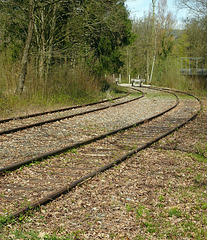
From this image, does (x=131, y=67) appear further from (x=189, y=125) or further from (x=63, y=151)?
(x=63, y=151)

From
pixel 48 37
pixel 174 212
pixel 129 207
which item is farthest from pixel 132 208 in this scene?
pixel 48 37

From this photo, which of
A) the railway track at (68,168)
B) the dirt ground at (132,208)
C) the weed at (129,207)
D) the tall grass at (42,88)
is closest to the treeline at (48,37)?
the tall grass at (42,88)

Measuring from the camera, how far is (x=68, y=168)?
19.1 ft

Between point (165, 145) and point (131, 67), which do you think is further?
point (131, 67)

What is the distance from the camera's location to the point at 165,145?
7.83 metres

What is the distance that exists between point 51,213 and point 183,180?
251 centimetres

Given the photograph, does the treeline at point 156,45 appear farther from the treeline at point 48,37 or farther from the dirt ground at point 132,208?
the dirt ground at point 132,208

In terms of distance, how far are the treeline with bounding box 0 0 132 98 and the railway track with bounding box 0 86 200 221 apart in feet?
24.2

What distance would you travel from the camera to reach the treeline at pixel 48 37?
14602 millimetres

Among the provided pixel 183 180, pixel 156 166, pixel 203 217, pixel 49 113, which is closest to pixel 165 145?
pixel 156 166

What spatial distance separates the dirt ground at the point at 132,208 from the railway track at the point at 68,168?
0.59 ft

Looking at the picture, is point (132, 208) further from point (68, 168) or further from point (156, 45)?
point (156, 45)

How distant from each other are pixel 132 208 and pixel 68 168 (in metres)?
1.89

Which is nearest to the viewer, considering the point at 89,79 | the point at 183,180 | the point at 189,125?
the point at 183,180
